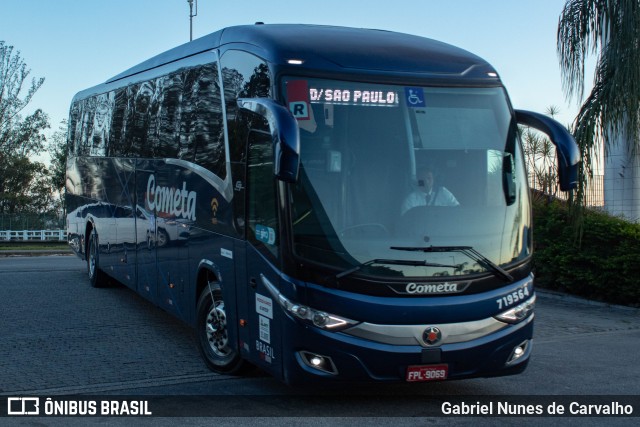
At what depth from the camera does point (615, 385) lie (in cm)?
798

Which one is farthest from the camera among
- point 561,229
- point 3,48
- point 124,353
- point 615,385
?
point 3,48

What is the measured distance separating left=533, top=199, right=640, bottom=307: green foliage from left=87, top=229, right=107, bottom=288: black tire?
→ 25.9 ft

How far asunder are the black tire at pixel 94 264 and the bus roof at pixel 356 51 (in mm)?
Answer: 7412

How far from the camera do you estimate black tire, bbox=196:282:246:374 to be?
7.96 metres

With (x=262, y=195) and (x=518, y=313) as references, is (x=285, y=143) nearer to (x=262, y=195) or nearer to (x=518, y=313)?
(x=262, y=195)

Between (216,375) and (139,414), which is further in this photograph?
(216,375)

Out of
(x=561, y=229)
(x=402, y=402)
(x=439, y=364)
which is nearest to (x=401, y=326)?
(x=439, y=364)

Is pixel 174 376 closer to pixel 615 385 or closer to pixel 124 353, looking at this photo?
pixel 124 353

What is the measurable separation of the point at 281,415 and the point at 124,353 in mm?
3108

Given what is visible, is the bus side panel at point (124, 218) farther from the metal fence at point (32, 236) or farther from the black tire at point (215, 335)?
the metal fence at point (32, 236)

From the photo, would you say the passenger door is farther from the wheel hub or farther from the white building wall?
the white building wall

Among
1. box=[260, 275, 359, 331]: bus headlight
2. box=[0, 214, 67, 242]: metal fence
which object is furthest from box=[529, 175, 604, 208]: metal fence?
box=[0, 214, 67, 242]: metal fence

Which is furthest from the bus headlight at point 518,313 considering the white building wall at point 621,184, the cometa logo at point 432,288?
the white building wall at point 621,184

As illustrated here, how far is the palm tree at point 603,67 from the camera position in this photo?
14438 mm
